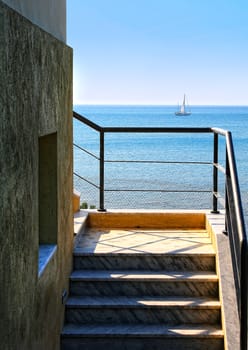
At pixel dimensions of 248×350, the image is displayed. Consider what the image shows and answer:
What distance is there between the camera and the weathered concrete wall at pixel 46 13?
9.52 ft

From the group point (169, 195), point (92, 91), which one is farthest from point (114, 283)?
point (92, 91)

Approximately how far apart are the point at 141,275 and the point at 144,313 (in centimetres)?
36

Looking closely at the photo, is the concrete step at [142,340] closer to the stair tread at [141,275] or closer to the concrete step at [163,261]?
the stair tread at [141,275]

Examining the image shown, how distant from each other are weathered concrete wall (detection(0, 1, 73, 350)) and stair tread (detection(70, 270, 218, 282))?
588 mm

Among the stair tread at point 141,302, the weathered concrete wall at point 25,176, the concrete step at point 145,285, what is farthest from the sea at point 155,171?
the weathered concrete wall at point 25,176

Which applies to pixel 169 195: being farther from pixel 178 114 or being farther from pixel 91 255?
pixel 178 114

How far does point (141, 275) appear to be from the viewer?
181 inches

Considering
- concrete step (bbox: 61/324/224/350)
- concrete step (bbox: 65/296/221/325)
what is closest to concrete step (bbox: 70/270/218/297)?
concrete step (bbox: 65/296/221/325)

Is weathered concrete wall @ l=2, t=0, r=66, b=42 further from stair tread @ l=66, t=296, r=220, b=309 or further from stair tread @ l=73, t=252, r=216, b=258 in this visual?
stair tread @ l=66, t=296, r=220, b=309

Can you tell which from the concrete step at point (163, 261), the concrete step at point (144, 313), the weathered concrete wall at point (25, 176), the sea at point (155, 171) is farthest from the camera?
the sea at point (155, 171)

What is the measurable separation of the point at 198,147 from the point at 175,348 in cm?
3849

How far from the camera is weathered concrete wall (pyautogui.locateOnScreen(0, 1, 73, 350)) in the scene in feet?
7.88

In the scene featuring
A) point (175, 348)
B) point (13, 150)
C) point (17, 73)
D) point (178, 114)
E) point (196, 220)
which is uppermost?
point (178, 114)

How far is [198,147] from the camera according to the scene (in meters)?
42.2
